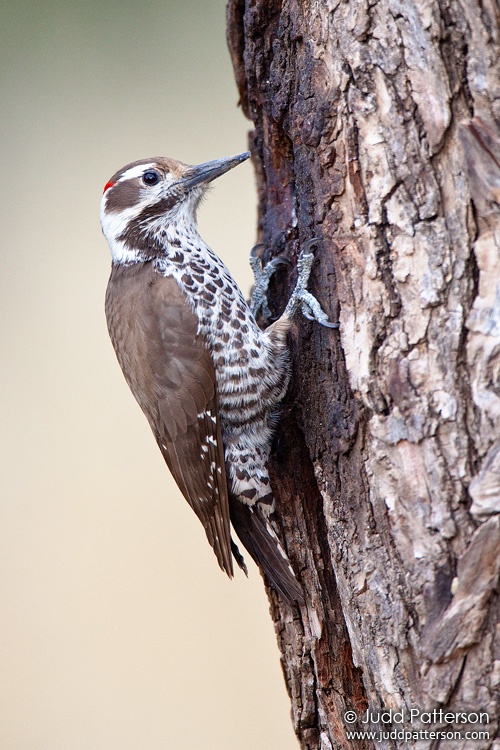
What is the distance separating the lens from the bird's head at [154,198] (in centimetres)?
309

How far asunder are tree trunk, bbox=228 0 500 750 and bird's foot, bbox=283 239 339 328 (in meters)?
0.03

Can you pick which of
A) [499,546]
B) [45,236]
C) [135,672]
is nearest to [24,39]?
[45,236]

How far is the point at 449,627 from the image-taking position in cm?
192

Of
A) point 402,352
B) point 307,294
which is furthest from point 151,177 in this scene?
point 402,352

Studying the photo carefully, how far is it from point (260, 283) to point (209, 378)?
49cm

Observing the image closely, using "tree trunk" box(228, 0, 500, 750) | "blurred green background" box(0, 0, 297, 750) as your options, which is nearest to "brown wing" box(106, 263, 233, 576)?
"tree trunk" box(228, 0, 500, 750)

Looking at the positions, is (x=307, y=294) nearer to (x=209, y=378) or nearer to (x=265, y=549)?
(x=209, y=378)

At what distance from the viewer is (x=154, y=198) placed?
310cm

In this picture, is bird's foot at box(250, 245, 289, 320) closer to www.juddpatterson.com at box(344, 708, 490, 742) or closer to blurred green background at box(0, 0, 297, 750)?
blurred green background at box(0, 0, 297, 750)

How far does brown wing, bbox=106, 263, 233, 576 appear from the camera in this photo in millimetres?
2785

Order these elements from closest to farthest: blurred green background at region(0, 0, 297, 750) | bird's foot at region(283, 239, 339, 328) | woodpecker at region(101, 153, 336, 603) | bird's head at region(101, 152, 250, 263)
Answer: bird's foot at region(283, 239, 339, 328) < woodpecker at region(101, 153, 336, 603) < bird's head at region(101, 152, 250, 263) < blurred green background at region(0, 0, 297, 750)

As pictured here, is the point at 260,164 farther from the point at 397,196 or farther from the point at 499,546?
the point at 499,546

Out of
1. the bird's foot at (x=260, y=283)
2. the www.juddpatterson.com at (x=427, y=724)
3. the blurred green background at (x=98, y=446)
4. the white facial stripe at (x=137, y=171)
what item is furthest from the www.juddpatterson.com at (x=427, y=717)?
the white facial stripe at (x=137, y=171)

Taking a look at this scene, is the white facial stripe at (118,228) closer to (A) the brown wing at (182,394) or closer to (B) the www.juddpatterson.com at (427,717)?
(A) the brown wing at (182,394)
